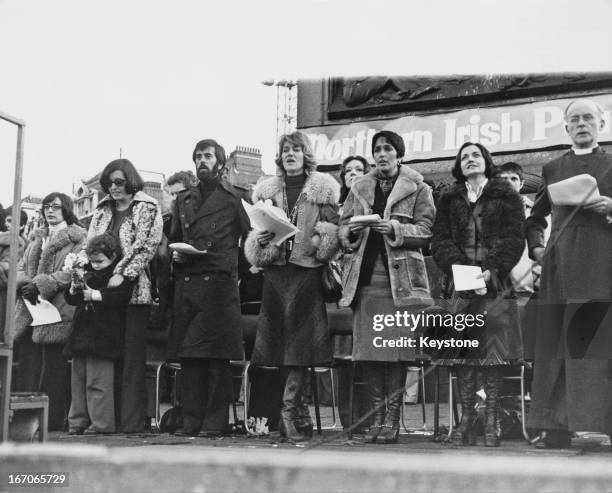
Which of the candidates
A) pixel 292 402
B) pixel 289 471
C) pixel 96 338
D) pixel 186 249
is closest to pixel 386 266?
pixel 292 402

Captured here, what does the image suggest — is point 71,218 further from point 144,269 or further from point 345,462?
point 345,462

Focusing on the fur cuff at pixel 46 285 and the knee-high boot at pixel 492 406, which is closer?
the knee-high boot at pixel 492 406

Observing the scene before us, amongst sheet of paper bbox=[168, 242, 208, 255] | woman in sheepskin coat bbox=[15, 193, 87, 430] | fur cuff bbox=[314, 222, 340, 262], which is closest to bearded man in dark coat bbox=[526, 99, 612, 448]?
fur cuff bbox=[314, 222, 340, 262]

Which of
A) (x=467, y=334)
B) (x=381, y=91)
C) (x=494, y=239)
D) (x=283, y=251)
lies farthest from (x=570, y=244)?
(x=381, y=91)

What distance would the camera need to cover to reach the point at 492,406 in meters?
4.77

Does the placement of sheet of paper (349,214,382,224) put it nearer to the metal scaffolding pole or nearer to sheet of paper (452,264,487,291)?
sheet of paper (452,264,487,291)

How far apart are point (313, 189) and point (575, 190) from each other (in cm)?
144

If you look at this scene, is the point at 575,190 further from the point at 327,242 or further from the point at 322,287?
the point at 322,287

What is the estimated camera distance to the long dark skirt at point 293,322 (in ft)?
16.8

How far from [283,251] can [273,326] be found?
0.42 m

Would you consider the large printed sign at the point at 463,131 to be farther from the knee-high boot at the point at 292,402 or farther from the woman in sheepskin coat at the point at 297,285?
the knee-high boot at the point at 292,402

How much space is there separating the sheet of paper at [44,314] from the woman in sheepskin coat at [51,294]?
6 cm

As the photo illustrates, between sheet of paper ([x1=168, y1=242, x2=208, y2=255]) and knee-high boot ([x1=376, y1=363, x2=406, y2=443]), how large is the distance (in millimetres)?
1258

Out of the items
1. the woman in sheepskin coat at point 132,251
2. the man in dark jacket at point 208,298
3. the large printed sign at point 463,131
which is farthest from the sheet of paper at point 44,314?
the large printed sign at point 463,131
